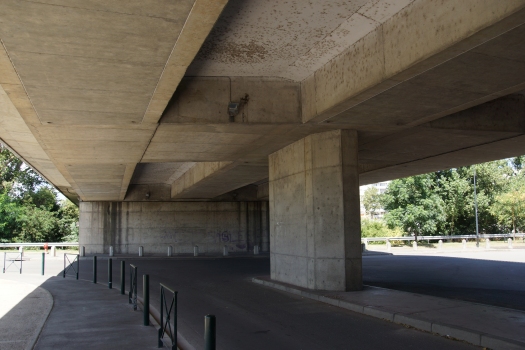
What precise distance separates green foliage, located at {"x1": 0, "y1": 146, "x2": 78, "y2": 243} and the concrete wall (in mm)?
22908

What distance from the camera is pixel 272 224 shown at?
15.4 metres

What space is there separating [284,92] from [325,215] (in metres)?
3.44

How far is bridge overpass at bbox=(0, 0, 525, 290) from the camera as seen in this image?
20.8ft

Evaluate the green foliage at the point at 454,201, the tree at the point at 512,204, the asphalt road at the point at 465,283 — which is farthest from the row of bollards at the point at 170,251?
the tree at the point at 512,204

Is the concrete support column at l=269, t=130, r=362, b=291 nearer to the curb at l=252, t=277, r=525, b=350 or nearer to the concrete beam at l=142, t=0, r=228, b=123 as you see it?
the curb at l=252, t=277, r=525, b=350

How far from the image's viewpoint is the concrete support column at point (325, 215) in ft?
40.4

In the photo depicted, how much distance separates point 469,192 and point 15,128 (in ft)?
159

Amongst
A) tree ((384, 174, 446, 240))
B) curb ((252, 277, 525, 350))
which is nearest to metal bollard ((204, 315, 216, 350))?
curb ((252, 277, 525, 350))

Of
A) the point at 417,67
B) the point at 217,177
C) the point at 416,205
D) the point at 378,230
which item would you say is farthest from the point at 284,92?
the point at 378,230

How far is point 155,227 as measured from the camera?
35.1 meters

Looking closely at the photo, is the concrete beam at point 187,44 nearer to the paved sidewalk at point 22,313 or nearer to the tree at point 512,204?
the paved sidewalk at point 22,313

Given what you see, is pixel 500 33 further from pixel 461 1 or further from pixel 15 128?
pixel 15 128

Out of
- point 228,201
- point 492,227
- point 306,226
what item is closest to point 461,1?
point 306,226

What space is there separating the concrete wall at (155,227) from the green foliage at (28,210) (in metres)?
22.9
